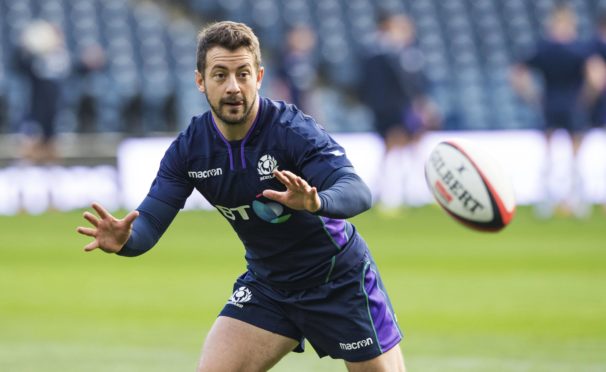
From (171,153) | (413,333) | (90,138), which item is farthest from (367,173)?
(171,153)

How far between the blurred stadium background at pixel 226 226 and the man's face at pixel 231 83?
3406 millimetres

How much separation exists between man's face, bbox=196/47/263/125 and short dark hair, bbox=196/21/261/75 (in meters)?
0.03

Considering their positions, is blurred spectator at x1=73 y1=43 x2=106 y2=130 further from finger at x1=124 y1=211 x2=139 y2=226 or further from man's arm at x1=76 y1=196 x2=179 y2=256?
finger at x1=124 y1=211 x2=139 y2=226

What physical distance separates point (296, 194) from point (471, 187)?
72.9 inches

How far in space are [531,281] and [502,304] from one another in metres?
1.49

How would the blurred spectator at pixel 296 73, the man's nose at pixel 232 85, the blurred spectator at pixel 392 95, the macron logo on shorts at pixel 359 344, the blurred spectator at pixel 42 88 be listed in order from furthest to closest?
the blurred spectator at pixel 296 73
the blurred spectator at pixel 42 88
the blurred spectator at pixel 392 95
the macron logo on shorts at pixel 359 344
the man's nose at pixel 232 85

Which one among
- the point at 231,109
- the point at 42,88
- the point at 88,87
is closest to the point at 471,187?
the point at 231,109

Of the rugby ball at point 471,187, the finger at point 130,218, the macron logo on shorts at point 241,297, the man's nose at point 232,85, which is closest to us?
the finger at point 130,218

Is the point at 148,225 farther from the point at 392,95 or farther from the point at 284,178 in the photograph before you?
the point at 392,95

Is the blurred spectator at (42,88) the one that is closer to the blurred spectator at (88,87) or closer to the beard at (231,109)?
the blurred spectator at (88,87)

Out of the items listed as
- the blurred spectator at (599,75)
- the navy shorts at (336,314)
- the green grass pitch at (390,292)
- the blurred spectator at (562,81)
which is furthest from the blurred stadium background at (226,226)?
the navy shorts at (336,314)

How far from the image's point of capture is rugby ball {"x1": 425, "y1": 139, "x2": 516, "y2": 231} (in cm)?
667

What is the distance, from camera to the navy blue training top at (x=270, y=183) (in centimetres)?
570

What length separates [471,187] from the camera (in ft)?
22.0
